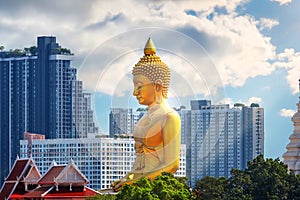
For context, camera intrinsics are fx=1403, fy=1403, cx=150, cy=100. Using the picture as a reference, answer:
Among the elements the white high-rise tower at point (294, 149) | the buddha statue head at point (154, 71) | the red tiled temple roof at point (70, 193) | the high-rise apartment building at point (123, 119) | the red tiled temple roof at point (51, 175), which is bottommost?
the red tiled temple roof at point (70, 193)

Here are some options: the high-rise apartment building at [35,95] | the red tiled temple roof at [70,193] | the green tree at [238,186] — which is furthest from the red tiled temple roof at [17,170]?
the high-rise apartment building at [35,95]

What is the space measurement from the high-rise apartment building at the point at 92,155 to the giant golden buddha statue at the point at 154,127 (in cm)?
4456

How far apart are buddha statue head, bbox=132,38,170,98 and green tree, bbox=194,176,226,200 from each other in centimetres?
522

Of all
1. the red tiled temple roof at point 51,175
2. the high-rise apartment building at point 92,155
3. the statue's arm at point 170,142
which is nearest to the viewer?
the statue's arm at point 170,142

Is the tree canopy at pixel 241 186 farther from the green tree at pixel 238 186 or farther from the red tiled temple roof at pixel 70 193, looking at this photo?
the red tiled temple roof at pixel 70 193

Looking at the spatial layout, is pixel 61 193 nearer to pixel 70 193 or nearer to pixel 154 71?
pixel 70 193

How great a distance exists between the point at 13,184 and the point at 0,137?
5248cm

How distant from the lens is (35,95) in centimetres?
10219

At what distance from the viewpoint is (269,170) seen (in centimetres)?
3888

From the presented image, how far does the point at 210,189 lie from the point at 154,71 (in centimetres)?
608

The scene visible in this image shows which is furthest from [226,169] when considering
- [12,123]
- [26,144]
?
[12,123]

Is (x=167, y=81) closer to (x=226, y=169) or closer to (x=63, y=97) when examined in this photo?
(x=226, y=169)

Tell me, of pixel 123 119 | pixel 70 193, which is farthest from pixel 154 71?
pixel 70 193

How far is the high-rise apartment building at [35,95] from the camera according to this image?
9750cm
